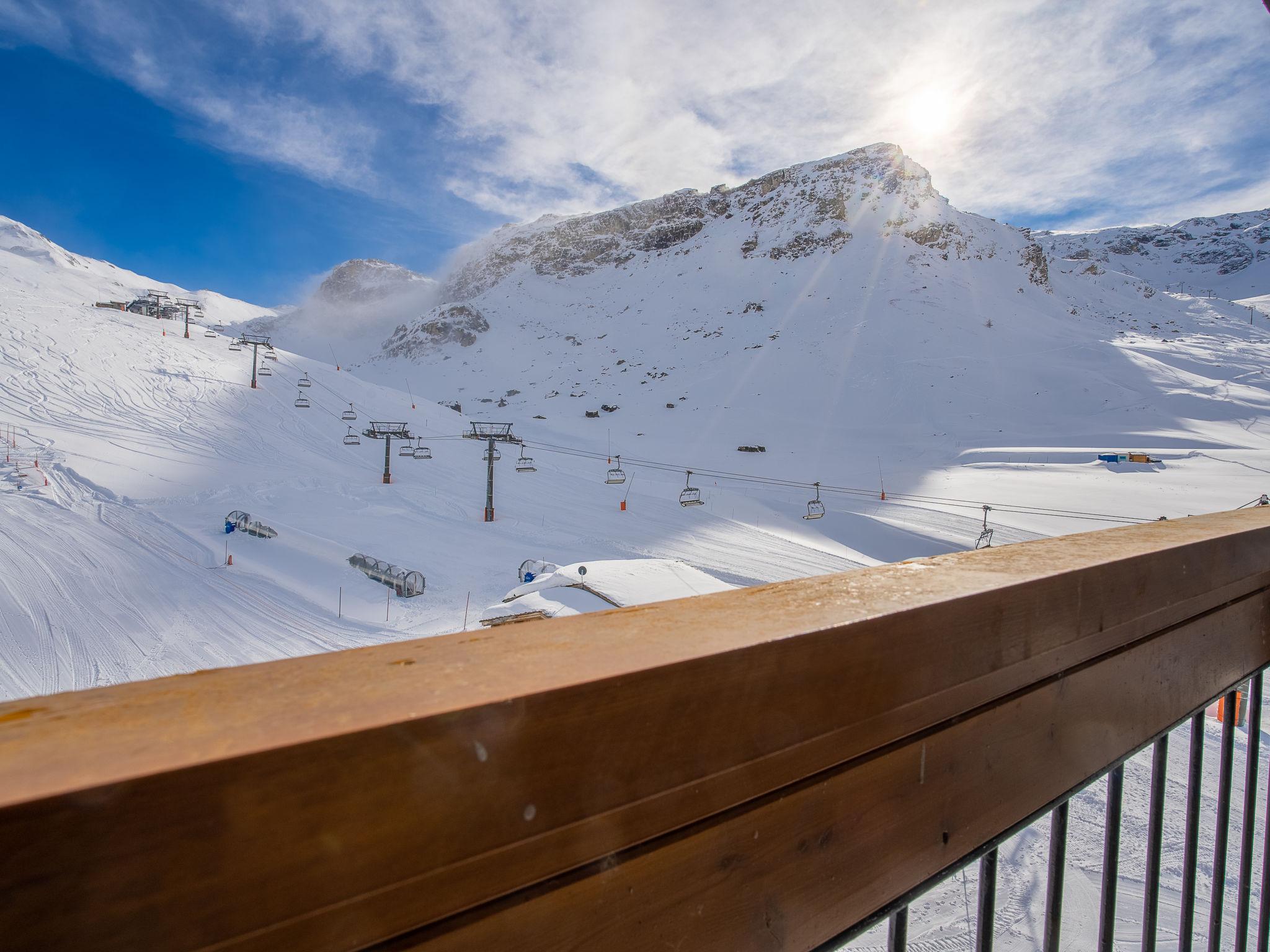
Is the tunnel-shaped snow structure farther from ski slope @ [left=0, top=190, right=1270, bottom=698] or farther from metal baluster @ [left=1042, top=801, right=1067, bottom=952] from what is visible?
metal baluster @ [left=1042, top=801, right=1067, bottom=952]

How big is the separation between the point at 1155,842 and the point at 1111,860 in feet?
0.46

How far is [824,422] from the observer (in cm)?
3962

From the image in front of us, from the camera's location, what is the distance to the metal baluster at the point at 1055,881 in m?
1.17

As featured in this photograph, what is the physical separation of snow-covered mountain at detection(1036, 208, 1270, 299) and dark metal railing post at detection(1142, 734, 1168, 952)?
134284mm

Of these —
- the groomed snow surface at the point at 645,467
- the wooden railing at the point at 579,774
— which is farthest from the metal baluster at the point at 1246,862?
the groomed snow surface at the point at 645,467

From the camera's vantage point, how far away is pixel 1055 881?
1.18m

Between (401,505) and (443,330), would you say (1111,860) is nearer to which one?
(401,505)

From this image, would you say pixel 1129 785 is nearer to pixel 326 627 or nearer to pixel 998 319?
pixel 326 627

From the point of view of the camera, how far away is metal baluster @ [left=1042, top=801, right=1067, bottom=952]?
1167mm

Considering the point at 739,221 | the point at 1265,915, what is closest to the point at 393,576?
the point at 1265,915

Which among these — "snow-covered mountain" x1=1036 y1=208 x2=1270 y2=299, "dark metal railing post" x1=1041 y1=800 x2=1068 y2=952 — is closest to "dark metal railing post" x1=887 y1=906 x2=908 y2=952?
"dark metal railing post" x1=1041 y1=800 x2=1068 y2=952

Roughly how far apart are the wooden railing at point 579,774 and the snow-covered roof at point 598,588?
9.91 m

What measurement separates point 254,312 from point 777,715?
7632 inches

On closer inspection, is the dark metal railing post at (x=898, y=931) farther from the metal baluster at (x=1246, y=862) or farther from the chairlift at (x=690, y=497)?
the chairlift at (x=690, y=497)
